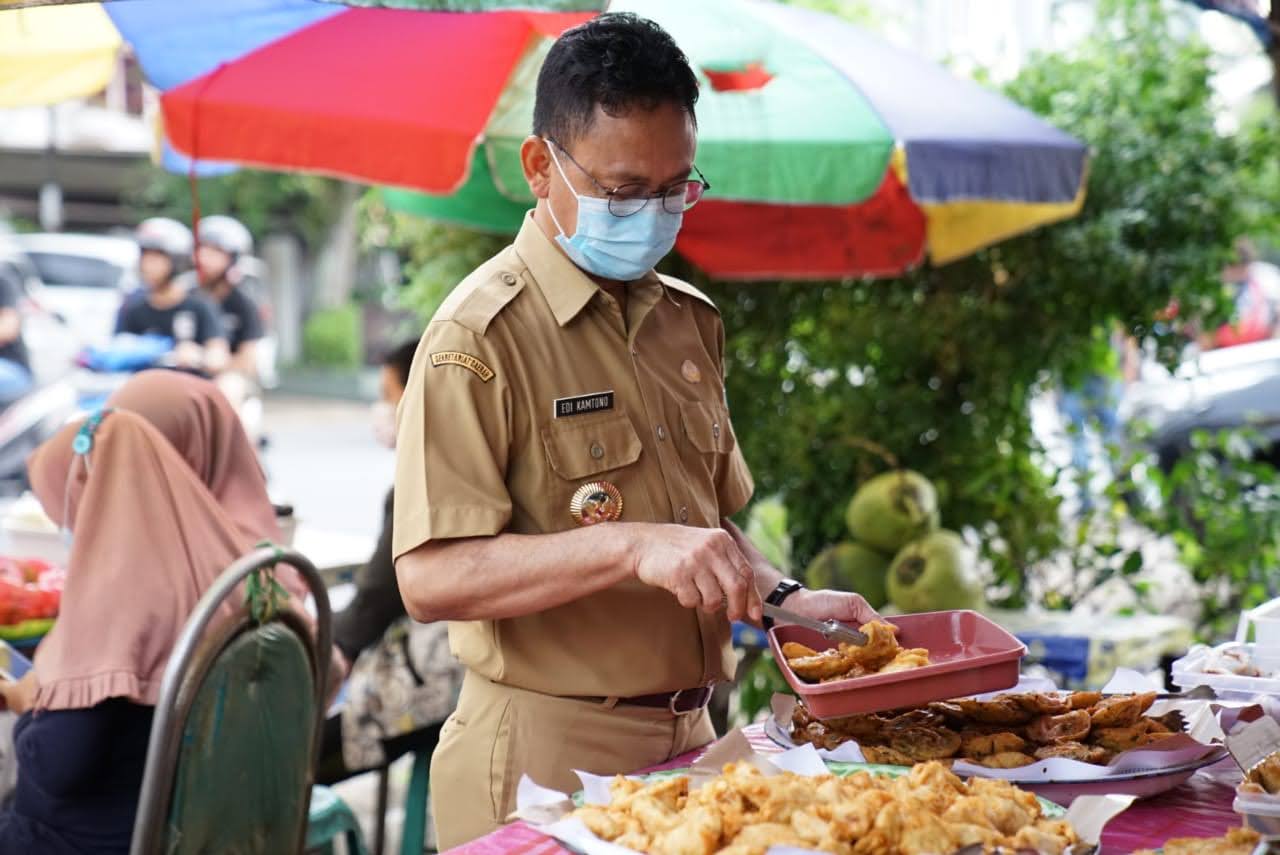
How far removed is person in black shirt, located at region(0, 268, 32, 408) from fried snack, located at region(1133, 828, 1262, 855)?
35.0 ft

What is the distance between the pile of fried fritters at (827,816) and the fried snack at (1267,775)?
297mm

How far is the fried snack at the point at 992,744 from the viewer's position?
→ 2014 mm

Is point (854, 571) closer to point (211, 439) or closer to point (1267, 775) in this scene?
point (211, 439)

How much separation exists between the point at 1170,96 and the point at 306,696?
13.6 feet

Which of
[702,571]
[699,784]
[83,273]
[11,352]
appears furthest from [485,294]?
[83,273]

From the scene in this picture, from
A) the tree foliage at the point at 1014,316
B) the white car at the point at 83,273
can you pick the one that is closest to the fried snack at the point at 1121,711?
the tree foliage at the point at 1014,316

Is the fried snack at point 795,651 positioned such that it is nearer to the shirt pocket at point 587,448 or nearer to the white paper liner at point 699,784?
the white paper liner at point 699,784

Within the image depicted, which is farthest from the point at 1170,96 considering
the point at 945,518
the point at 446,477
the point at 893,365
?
the point at 446,477

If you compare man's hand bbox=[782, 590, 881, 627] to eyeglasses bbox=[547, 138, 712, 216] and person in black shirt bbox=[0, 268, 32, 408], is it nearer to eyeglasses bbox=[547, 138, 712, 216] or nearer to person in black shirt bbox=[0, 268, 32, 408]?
eyeglasses bbox=[547, 138, 712, 216]

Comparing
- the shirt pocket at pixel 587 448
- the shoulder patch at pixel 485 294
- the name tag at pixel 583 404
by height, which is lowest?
the shirt pocket at pixel 587 448

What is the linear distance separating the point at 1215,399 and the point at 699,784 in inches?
303

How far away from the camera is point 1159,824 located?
6.17ft

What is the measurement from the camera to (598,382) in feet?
7.50

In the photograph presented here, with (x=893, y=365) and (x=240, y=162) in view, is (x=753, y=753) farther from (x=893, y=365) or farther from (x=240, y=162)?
(x=893, y=365)
